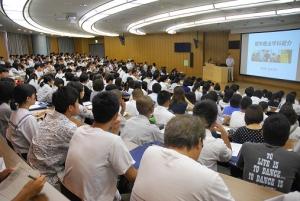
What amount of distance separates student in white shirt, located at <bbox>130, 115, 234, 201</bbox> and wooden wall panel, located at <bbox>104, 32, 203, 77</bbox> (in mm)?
16458

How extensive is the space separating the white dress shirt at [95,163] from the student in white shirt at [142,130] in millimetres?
1116

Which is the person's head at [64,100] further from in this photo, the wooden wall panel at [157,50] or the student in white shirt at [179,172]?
the wooden wall panel at [157,50]

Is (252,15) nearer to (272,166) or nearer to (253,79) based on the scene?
(253,79)

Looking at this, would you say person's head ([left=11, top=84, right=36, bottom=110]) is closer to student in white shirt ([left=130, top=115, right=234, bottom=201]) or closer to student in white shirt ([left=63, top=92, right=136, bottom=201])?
student in white shirt ([left=63, top=92, right=136, bottom=201])

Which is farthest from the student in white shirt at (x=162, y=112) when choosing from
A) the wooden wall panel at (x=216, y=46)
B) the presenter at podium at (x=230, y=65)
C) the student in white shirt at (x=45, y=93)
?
the wooden wall panel at (x=216, y=46)

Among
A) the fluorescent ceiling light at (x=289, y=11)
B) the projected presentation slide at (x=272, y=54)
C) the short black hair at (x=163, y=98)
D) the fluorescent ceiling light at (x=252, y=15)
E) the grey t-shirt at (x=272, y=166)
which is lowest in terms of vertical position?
the grey t-shirt at (x=272, y=166)

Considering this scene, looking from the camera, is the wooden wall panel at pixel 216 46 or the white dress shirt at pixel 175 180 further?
the wooden wall panel at pixel 216 46

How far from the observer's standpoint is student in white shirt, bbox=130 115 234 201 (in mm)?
1306

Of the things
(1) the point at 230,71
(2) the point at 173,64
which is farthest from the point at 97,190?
(2) the point at 173,64

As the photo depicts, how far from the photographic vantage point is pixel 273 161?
2.15m

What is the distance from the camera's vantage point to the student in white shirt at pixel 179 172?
1306 millimetres

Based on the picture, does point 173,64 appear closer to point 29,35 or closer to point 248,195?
point 29,35

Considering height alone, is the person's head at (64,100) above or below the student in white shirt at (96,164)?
above

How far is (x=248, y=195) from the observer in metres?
1.86
